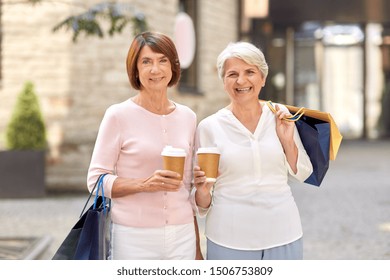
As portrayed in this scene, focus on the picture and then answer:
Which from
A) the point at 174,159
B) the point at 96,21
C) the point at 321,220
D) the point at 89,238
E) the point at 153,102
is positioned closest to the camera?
the point at 174,159

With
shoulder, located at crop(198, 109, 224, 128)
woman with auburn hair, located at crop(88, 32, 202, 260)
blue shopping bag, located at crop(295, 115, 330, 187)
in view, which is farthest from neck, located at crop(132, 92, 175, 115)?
blue shopping bag, located at crop(295, 115, 330, 187)

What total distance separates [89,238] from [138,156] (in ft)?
1.04

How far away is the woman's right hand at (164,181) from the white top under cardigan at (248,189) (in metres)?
0.24

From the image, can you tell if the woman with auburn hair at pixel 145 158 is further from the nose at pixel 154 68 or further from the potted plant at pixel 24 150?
the potted plant at pixel 24 150

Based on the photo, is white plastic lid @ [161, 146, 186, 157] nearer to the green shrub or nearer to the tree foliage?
the tree foliage

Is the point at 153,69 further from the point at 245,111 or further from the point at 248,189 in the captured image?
the point at 248,189

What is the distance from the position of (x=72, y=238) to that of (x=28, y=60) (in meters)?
7.67

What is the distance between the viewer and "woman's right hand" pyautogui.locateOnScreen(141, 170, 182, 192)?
2.19 meters

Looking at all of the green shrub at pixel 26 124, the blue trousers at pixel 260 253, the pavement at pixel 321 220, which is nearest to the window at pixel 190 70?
the pavement at pixel 321 220

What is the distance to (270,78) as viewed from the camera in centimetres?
1828

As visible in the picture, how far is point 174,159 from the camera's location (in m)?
Answer: 2.18

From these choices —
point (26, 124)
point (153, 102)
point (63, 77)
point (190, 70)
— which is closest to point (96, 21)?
point (153, 102)

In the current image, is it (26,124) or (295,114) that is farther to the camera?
(26,124)

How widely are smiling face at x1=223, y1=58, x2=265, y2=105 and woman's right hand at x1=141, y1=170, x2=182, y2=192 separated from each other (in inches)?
15.6
